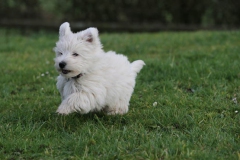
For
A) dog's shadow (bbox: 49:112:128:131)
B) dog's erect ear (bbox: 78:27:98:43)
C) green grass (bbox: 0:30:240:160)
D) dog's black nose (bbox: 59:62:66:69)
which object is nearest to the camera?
green grass (bbox: 0:30:240:160)

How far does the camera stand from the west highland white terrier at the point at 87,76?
4.18 meters

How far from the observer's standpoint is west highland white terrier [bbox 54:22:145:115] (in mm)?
4176

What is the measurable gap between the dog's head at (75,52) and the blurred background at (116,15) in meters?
8.69

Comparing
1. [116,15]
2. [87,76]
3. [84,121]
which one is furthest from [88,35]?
[116,15]

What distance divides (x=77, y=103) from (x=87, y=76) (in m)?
0.35

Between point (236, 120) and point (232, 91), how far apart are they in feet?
3.69

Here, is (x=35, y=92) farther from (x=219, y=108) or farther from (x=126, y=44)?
(x=126, y=44)

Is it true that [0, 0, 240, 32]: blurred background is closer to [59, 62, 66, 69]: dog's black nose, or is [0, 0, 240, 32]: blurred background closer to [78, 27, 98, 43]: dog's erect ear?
[78, 27, 98, 43]: dog's erect ear

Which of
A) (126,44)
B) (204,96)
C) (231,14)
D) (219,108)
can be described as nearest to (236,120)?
(219,108)

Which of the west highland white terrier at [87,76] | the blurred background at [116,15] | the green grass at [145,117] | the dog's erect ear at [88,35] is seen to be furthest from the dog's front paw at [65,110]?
the blurred background at [116,15]

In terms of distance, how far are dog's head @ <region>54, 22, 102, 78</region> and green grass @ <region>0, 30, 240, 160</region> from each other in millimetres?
496


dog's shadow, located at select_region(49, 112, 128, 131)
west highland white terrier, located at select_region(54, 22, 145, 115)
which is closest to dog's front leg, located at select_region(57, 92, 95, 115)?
west highland white terrier, located at select_region(54, 22, 145, 115)

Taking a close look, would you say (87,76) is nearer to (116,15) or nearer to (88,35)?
(88,35)

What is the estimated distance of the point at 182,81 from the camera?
5.89m
